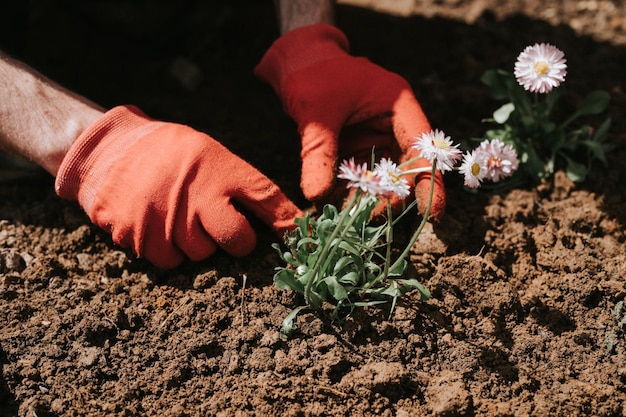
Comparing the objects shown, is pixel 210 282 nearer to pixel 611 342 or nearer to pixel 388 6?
pixel 611 342

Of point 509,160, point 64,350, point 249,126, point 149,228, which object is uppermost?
point 509,160

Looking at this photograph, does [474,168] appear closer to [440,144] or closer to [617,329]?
[440,144]

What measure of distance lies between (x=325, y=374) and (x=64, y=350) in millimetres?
754

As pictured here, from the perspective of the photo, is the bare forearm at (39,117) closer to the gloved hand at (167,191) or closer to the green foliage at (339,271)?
the gloved hand at (167,191)

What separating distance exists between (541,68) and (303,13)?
1.01 metres

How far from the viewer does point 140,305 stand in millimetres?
1965

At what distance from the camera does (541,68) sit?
6.30ft

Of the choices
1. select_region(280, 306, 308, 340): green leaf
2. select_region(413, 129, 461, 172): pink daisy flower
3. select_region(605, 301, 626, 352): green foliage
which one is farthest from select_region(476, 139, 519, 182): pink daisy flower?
select_region(280, 306, 308, 340): green leaf

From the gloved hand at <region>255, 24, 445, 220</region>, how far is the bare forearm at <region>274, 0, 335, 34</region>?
164mm

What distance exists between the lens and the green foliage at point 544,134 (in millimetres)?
2304

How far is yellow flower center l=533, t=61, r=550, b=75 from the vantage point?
1917mm

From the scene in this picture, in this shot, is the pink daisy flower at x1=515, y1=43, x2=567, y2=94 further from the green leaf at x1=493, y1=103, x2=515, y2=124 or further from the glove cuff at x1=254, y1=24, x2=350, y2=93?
the glove cuff at x1=254, y1=24, x2=350, y2=93

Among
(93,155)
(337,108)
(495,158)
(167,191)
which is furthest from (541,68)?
(93,155)

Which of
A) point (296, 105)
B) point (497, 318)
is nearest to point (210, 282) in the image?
→ point (296, 105)
